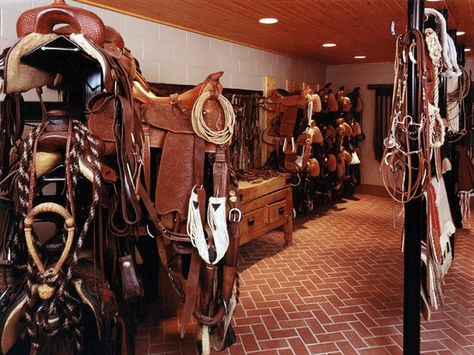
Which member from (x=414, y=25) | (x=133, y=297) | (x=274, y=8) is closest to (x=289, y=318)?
(x=133, y=297)

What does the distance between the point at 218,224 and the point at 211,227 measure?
0.05 metres

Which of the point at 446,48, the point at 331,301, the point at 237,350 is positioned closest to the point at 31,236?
the point at 237,350

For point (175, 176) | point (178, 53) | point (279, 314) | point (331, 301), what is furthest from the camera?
point (178, 53)

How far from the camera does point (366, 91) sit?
29.6 feet

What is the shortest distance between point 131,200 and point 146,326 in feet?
5.23

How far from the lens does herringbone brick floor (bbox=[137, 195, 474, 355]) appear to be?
9.93 feet

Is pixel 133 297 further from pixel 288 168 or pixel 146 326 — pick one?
pixel 288 168

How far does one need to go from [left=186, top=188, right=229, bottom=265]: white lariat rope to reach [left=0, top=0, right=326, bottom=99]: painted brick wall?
5.95 feet

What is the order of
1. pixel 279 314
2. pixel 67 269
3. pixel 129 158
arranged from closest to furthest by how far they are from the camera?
pixel 67 269, pixel 129 158, pixel 279 314

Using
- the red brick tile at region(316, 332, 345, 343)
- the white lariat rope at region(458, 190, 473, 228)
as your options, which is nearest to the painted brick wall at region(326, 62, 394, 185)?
the white lariat rope at region(458, 190, 473, 228)

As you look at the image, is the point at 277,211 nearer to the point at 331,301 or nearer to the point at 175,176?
the point at 331,301

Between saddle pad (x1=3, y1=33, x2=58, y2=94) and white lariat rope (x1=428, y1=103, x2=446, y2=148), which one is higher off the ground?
saddle pad (x1=3, y1=33, x2=58, y2=94)

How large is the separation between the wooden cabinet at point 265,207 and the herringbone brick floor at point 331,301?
39 centimetres

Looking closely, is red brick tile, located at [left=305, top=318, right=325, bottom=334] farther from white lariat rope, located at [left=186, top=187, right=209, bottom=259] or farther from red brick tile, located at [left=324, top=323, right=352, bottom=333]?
white lariat rope, located at [left=186, top=187, right=209, bottom=259]
